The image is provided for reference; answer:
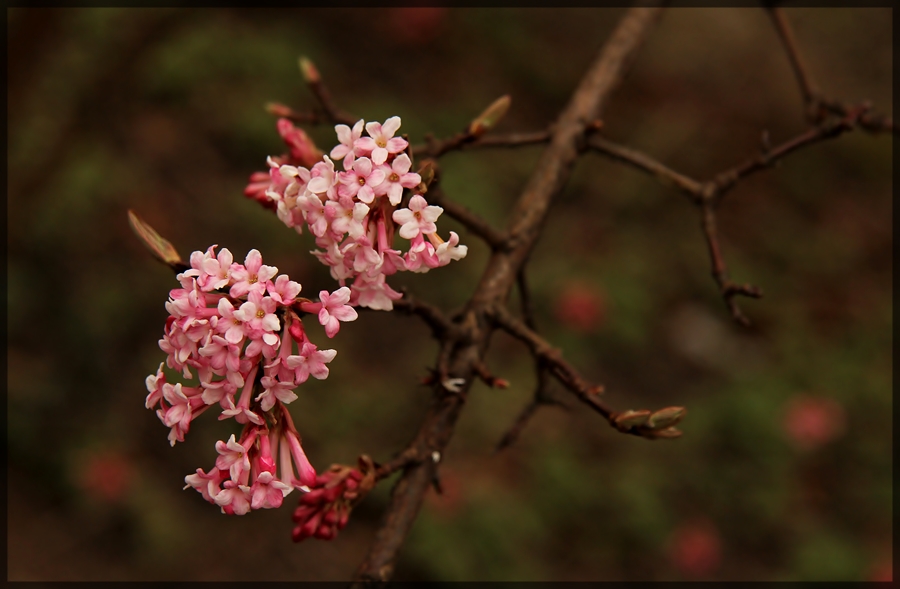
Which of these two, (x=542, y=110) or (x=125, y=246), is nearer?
(x=125, y=246)

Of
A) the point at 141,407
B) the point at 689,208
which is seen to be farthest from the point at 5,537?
the point at 689,208

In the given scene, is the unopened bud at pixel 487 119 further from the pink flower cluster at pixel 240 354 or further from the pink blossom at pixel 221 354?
the pink blossom at pixel 221 354

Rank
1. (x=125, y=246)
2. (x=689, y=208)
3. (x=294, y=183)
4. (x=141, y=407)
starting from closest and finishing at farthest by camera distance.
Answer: (x=294, y=183)
(x=141, y=407)
(x=125, y=246)
(x=689, y=208)

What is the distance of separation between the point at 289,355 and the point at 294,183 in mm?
326

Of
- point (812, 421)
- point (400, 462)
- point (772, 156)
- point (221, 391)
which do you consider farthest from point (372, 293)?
point (812, 421)

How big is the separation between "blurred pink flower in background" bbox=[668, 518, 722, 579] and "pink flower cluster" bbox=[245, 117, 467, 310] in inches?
190

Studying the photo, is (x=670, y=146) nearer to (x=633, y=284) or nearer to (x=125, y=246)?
(x=633, y=284)

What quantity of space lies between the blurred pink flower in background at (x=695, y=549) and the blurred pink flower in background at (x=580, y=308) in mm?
1714

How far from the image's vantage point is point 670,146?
707 centimetres

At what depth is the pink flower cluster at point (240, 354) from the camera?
1.19 m

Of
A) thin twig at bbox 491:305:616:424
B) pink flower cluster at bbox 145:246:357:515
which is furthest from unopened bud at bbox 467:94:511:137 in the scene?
pink flower cluster at bbox 145:246:357:515

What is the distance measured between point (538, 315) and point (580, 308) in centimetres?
35

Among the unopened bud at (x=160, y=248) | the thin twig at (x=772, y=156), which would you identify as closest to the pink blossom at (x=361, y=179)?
the unopened bud at (x=160, y=248)

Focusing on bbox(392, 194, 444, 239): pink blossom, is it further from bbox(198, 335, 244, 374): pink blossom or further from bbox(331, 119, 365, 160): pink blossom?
bbox(198, 335, 244, 374): pink blossom
